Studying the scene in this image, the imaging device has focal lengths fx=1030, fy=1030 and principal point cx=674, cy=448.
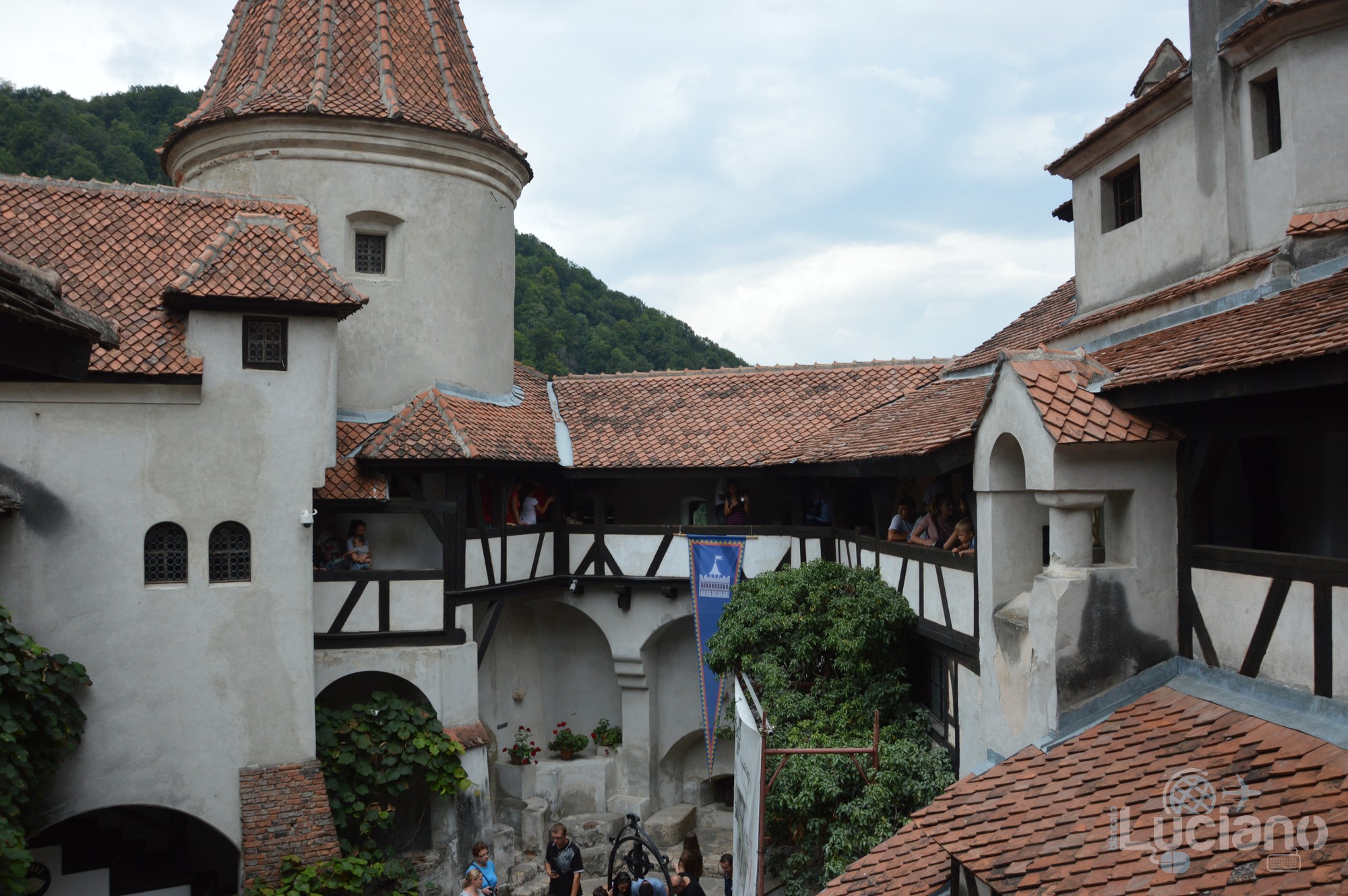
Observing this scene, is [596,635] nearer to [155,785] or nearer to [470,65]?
[155,785]

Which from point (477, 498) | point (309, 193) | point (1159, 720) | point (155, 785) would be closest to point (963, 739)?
point (1159, 720)

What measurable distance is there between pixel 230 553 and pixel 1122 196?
1128 centimetres

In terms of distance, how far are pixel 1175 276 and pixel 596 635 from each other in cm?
1183

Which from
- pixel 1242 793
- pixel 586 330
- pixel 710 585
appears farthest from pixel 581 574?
pixel 586 330

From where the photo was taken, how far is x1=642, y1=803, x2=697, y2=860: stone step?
1723cm

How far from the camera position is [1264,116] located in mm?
8734

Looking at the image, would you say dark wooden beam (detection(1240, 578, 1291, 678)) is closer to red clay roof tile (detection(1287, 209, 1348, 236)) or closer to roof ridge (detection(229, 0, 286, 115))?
red clay roof tile (detection(1287, 209, 1348, 236))

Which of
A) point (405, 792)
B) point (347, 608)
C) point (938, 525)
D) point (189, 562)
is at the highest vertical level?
point (938, 525)

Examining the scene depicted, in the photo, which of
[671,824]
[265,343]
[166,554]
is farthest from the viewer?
[671,824]

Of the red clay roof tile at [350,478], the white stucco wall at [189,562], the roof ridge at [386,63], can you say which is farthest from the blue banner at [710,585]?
the roof ridge at [386,63]

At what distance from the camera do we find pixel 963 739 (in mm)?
10000

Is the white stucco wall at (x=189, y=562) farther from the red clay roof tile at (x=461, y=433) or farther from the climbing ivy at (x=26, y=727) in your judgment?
the red clay roof tile at (x=461, y=433)

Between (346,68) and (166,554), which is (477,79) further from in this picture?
(166,554)

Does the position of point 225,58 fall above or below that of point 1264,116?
above
